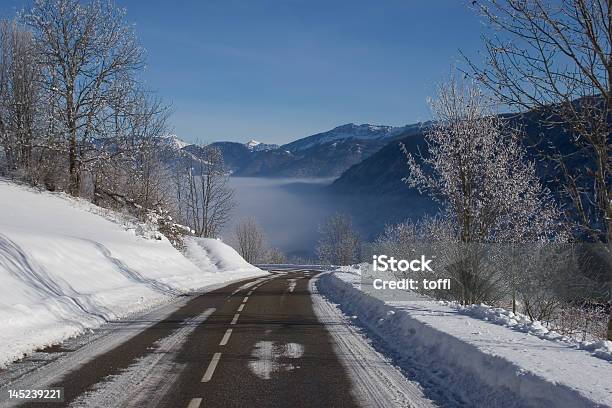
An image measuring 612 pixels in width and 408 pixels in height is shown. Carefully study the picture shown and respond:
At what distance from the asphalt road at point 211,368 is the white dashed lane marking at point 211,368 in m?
0.02

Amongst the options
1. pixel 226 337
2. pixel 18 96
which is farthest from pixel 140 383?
pixel 18 96

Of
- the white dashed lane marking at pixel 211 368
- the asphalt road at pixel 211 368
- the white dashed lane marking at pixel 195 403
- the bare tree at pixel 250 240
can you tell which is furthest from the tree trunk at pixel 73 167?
the bare tree at pixel 250 240

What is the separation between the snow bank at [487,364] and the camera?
592cm

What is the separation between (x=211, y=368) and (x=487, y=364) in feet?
14.3

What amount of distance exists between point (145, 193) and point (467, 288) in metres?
29.1

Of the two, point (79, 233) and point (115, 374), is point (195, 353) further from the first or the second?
point (79, 233)

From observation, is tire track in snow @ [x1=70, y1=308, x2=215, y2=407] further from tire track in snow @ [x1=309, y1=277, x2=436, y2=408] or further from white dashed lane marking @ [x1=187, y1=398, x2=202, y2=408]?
tire track in snow @ [x1=309, y1=277, x2=436, y2=408]

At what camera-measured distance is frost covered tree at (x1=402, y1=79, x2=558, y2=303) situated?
17.5m

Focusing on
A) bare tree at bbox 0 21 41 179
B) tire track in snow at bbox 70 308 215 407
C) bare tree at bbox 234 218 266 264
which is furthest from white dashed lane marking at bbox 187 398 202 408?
bare tree at bbox 234 218 266 264

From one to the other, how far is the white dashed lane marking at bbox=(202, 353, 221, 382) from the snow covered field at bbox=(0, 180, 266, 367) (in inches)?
135

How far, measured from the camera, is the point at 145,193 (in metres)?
40.4

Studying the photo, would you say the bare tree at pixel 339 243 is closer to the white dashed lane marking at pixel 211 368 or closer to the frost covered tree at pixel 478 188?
the frost covered tree at pixel 478 188

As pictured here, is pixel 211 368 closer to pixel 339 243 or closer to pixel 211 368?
pixel 211 368

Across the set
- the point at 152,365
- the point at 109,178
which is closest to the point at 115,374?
the point at 152,365
